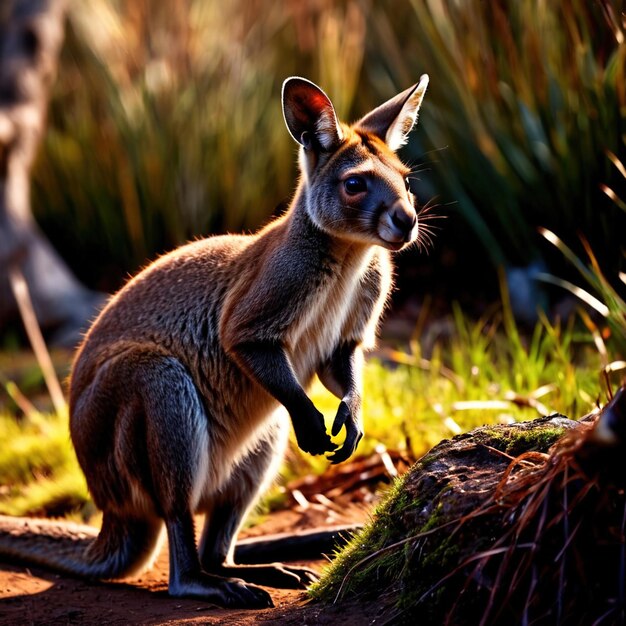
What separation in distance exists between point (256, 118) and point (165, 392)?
582cm

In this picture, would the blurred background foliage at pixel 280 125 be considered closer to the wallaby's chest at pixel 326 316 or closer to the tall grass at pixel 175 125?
the tall grass at pixel 175 125

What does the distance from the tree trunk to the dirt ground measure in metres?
4.64

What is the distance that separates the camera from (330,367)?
446 centimetres

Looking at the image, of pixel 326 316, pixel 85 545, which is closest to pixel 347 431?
pixel 326 316

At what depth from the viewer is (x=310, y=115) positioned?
4.26 meters

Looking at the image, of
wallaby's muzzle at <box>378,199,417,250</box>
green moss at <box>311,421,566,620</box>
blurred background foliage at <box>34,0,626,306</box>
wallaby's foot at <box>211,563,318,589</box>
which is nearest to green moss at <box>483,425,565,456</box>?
green moss at <box>311,421,566,620</box>

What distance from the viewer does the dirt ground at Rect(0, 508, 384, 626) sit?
11.1ft

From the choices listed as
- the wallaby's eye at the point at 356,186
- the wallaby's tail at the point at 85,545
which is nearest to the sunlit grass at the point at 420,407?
the wallaby's tail at the point at 85,545

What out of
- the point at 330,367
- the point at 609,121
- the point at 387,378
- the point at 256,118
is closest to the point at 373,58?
the point at 256,118

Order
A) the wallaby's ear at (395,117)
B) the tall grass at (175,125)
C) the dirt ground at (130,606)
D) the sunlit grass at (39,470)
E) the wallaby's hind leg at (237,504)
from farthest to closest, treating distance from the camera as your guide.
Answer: the tall grass at (175,125)
the sunlit grass at (39,470)
the wallaby's hind leg at (237,504)
the wallaby's ear at (395,117)
the dirt ground at (130,606)

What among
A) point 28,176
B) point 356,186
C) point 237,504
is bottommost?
point 237,504

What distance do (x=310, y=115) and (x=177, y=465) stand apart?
1608 mm

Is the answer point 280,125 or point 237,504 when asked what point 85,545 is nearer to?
point 237,504

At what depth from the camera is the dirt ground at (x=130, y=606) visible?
3.38m
